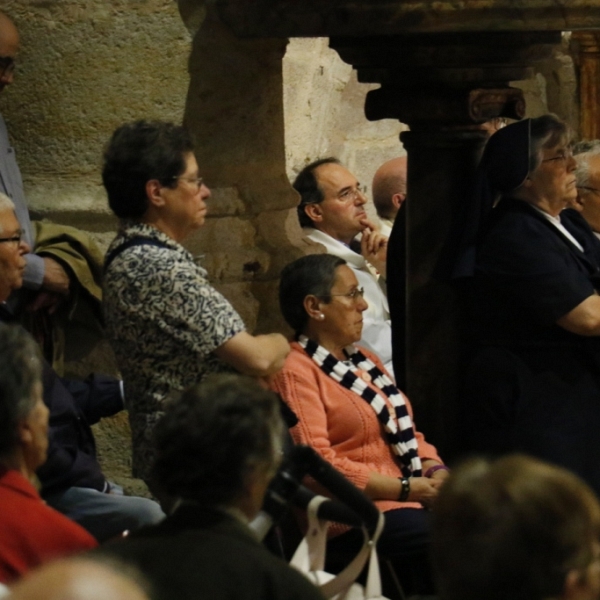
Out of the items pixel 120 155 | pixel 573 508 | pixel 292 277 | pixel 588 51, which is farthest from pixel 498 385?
pixel 588 51

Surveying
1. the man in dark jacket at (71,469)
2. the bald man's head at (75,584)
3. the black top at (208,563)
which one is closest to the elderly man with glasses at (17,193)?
the man in dark jacket at (71,469)

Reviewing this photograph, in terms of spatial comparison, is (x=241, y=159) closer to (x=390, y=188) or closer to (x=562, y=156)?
(x=562, y=156)

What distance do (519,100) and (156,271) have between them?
5.00ft

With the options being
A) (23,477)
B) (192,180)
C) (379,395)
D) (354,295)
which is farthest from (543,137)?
(23,477)

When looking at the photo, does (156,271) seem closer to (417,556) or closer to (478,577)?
(417,556)

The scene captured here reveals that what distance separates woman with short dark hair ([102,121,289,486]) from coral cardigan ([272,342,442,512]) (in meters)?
0.32

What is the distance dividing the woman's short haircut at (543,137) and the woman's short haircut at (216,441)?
69.4 inches

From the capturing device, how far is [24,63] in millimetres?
4285

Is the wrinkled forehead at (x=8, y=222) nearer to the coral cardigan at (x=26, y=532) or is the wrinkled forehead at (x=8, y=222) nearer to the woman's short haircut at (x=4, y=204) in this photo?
the woman's short haircut at (x=4, y=204)

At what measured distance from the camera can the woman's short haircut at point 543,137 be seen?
14.0 ft

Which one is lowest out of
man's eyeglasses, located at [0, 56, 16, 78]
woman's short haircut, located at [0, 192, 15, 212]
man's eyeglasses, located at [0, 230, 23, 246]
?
man's eyeglasses, located at [0, 230, 23, 246]

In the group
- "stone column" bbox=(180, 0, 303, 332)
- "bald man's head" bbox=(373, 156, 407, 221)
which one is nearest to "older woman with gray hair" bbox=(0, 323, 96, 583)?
"stone column" bbox=(180, 0, 303, 332)

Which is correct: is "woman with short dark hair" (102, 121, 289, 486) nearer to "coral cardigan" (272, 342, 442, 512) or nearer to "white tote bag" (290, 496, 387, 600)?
"coral cardigan" (272, 342, 442, 512)

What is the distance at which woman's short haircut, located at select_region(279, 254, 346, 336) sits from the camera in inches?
163
